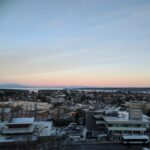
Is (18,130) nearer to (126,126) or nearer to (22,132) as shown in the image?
(22,132)

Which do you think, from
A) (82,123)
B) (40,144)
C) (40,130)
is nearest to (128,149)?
(40,144)

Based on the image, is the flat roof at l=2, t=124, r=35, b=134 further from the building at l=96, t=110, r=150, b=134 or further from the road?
the building at l=96, t=110, r=150, b=134

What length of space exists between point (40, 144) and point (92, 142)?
1.70 metres

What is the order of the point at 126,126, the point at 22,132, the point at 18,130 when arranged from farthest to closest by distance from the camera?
the point at 126,126, the point at 18,130, the point at 22,132

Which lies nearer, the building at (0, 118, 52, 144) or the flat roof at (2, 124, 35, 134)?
the building at (0, 118, 52, 144)

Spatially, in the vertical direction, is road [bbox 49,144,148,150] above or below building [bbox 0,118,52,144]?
below

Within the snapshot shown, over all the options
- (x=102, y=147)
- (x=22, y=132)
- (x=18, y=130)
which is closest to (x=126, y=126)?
(x=102, y=147)

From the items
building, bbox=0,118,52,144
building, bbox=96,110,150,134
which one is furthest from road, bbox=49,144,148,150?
building, bbox=96,110,150,134

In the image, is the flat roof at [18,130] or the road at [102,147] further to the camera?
the flat roof at [18,130]

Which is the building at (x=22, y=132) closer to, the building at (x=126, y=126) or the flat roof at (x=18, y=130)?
the flat roof at (x=18, y=130)

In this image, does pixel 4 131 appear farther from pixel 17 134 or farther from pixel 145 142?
pixel 145 142

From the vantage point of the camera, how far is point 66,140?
8.08 m

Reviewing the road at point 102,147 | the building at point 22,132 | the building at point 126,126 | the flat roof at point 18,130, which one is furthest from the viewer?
the building at point 126,126

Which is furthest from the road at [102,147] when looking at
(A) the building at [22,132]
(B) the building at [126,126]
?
(B) the building at [126,126]
